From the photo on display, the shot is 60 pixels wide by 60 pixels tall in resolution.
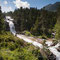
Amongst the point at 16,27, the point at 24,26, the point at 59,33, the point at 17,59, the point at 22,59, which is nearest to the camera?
the point at 17,59

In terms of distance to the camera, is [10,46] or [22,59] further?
[10,46]

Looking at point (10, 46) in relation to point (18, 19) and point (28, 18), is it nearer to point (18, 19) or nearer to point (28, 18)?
point (28, 18)

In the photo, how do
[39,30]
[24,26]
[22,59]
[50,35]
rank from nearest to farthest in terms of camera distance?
[22,59] → [50,35] → [39,30] → [24,26]

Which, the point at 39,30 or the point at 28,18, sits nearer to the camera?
the point at 39,30

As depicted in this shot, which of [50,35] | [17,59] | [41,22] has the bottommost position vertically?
[50,35]

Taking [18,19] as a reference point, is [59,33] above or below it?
below

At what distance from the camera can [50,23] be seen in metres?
57.4

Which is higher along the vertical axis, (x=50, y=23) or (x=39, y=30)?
(x=50, y=23)

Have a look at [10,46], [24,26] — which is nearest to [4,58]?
[10,46]

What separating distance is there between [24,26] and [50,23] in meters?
17.9

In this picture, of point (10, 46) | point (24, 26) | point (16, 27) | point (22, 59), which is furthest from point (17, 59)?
point (16, 27)

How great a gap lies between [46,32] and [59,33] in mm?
25794

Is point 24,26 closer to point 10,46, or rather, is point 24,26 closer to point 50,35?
point 50,35

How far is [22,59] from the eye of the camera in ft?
31.8
